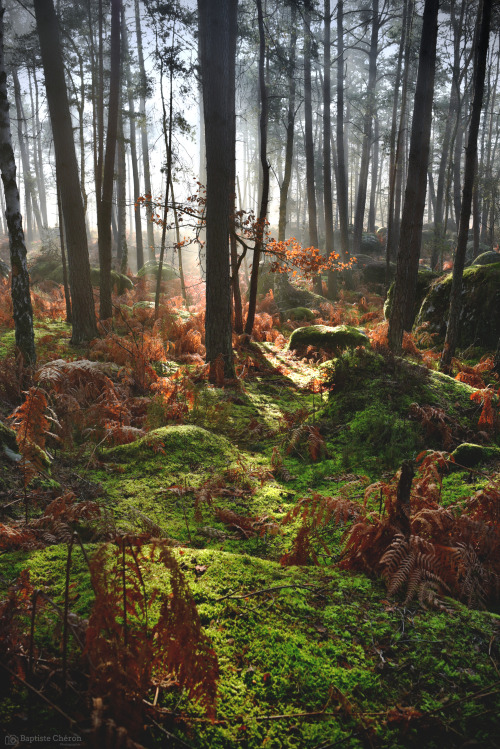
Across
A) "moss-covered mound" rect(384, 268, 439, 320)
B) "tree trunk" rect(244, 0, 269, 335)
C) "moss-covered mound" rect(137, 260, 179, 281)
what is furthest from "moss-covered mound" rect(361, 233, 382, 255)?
"tree trunk" rect(244, 0, 269, 335)

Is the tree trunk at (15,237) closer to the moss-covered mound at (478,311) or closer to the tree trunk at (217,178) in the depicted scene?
the tree trunk at (217,178)

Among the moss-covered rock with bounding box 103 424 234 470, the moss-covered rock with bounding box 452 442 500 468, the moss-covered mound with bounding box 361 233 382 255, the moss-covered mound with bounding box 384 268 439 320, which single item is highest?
the moss-covered mound with bounding box 361 233 382 255

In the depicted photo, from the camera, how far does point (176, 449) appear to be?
4766mm

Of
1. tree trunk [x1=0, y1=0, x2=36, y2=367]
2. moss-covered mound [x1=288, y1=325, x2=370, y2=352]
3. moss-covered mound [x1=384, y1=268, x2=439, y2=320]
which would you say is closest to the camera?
tree trunk [x1=0, y1=0, x2=36, y2=367]

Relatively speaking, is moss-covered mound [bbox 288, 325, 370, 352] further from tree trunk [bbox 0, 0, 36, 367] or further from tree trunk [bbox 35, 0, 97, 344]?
tree trunk [bbox 0, 0, 36, 367]

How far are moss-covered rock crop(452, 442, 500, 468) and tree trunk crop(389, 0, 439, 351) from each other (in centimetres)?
545

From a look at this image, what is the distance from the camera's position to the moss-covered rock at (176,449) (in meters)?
4.58

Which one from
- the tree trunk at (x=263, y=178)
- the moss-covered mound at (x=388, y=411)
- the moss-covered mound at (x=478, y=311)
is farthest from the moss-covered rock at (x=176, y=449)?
the moss-covered mound at (x=478, y=311)

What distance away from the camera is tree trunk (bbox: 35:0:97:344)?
8633 millimetres

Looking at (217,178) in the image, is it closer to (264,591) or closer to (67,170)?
(67,170)

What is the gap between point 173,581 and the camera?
1.49 meters

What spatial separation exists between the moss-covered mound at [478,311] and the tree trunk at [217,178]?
18.1ft

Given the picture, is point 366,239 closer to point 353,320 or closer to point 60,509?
point 353,320

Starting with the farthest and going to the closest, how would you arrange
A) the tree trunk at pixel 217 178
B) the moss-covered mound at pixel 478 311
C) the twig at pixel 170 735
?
the moss-covered mound at pixel 478 311 → the tree trunk at pixel 217 178 → the twig at pixel 170 735
